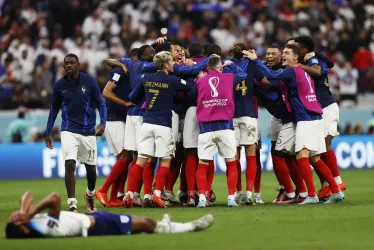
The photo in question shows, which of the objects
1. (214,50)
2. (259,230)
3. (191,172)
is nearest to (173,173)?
(191,172)

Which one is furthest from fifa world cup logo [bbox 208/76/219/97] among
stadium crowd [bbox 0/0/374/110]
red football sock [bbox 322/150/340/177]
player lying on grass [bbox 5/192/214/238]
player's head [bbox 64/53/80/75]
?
stadium crowd [bbox 0/0/374/110]

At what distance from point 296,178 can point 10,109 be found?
38.4 ft

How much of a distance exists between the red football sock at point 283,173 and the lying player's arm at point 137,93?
97.2 inches

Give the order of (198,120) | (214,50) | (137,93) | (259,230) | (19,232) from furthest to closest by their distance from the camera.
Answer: (214,50) → (137,93) → (198,120) → (259,230) → (19,232)

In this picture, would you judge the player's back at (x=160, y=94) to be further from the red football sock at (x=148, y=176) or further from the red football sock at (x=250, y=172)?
the red football sock at (x=250, y=172)

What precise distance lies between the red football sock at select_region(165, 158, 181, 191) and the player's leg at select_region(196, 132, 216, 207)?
1112 mm

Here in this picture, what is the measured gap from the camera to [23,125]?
24922mm

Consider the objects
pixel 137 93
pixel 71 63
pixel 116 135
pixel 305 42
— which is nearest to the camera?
pixel 71 63

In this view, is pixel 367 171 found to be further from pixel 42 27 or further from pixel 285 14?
pixel 42 27

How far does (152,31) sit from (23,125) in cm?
507

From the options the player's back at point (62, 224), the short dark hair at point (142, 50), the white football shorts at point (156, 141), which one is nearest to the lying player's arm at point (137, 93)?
the white football shorts at point (156, 141)

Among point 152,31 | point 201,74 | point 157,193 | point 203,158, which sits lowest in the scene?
point 157,193

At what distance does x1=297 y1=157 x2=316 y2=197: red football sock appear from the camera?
14.9 metres

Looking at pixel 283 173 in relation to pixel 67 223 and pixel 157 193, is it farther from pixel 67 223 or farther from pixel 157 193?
pixel 67 223
